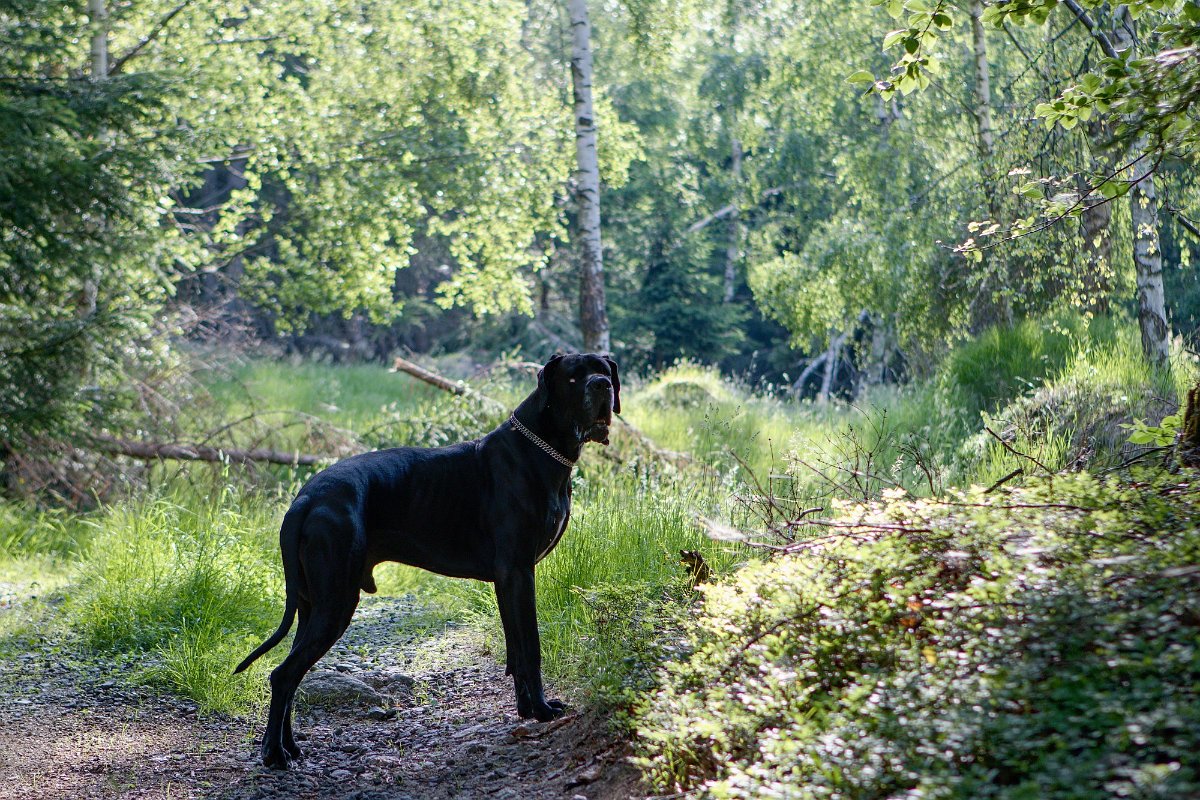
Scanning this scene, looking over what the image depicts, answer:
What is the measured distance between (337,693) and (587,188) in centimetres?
920

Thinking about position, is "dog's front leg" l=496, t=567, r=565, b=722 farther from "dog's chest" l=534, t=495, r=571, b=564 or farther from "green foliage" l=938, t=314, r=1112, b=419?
"green foliage" l=938, t=314, r=1112, b=419

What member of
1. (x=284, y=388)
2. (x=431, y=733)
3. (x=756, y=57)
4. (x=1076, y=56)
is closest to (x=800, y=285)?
(x=1076, y=56)

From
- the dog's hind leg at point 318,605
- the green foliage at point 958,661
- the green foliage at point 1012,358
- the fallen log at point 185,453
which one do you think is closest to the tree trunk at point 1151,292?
the green foliage at point 1012,358

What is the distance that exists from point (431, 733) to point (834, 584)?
2364mm

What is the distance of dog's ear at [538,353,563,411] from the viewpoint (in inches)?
200

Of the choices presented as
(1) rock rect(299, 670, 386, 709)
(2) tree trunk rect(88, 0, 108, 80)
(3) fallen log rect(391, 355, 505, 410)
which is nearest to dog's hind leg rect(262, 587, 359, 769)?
(1) rock rect(299, 670, 386, 709)

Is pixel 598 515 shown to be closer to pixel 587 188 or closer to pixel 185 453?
pixel 185 453

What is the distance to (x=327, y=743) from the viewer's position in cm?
513

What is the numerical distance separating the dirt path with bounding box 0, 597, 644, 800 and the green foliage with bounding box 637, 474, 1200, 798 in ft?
2.19

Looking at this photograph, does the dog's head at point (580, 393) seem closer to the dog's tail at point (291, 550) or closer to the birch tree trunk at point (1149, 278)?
the dog's tail at point (291, 550)

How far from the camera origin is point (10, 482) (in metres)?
10.3

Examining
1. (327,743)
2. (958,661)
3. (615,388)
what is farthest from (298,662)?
(958,661)

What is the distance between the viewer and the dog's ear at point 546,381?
5.08 m

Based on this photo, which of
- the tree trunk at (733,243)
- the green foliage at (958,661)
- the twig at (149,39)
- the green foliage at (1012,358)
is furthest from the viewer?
the tree trunk at (733,243)
